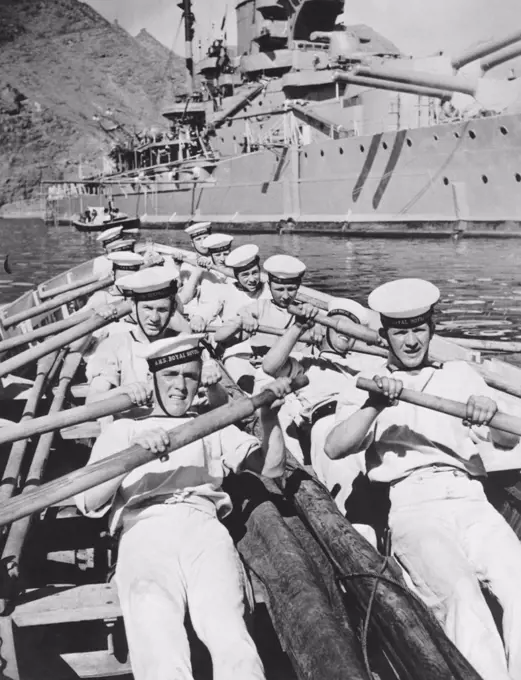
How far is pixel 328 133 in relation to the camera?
1506 inches

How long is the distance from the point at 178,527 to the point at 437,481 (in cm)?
141

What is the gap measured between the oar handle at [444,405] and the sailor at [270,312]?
107 inches

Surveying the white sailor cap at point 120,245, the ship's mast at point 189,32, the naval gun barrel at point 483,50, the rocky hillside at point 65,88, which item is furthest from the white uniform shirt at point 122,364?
the rocky hillside at point 65,88

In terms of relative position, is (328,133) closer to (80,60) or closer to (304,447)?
(304,447)

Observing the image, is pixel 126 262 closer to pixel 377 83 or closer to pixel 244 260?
pixel 244 260

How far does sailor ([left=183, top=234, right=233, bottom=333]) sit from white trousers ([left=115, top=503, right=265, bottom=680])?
391 centimetres

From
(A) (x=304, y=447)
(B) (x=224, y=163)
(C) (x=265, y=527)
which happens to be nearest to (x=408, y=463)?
(C) (x=265, y=527)

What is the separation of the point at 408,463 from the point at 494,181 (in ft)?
87.6

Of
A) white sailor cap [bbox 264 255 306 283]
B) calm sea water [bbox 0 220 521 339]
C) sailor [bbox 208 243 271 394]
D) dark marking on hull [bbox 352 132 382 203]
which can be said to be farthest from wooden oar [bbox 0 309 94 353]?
dark marking on hull [bbox 352 132 382 203]

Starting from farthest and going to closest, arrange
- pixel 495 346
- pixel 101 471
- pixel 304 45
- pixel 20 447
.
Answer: pixel 304 45
pixel 495 346
pixel 20 447
pixel 101 471

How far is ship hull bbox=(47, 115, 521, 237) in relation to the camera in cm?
2794

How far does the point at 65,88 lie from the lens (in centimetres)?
14762

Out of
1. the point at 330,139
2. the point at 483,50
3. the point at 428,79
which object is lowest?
the point at 330,139

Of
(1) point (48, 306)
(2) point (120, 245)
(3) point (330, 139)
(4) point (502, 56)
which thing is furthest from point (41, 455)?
(3) point (330, 139)
